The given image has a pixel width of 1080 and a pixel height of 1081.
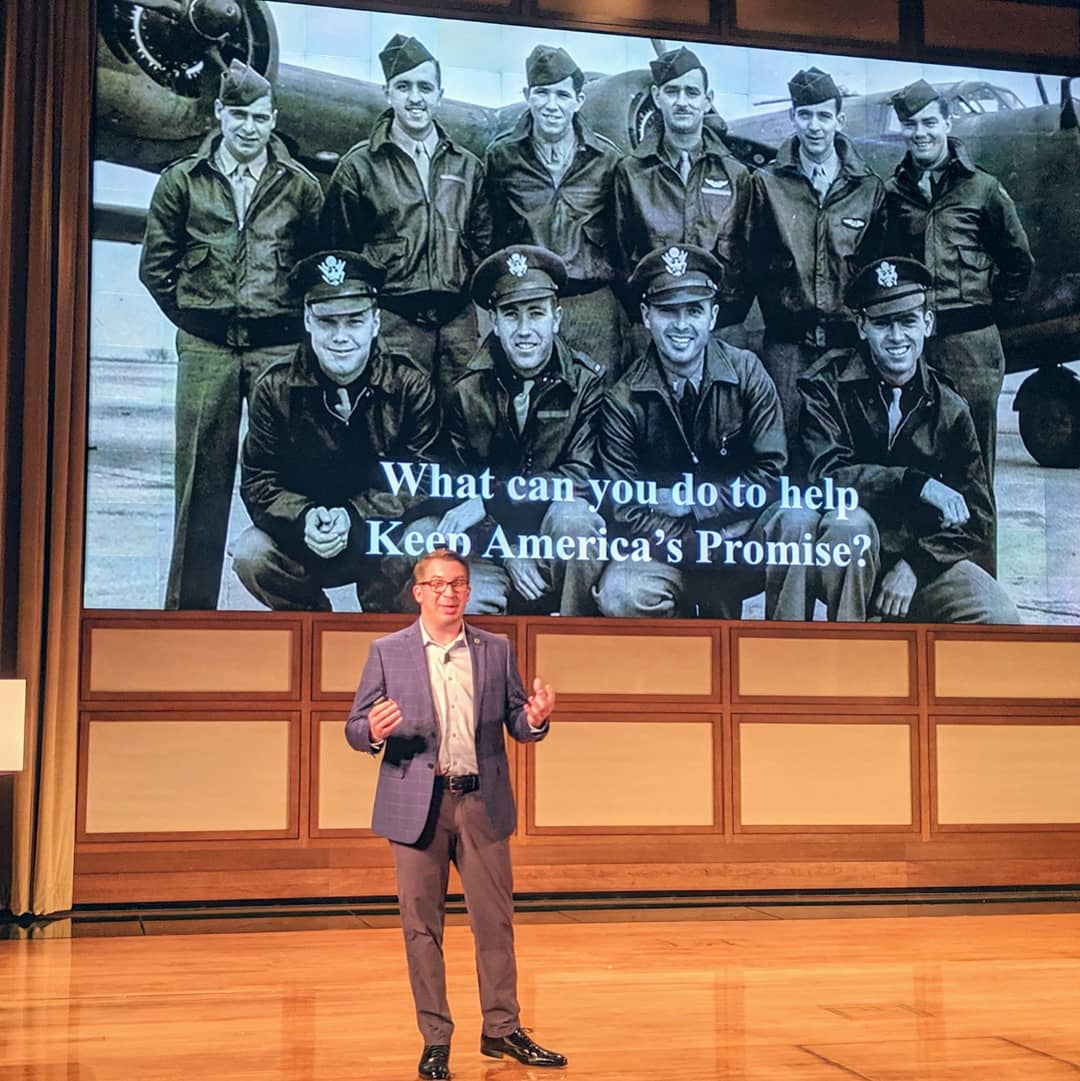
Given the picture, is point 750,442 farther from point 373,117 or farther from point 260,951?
point 260,951

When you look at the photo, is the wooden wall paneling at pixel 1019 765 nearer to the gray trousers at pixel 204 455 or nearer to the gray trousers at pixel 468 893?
the gray trousers at pixel 204 455

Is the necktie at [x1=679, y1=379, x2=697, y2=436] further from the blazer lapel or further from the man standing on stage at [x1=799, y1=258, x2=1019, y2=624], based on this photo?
the blazer lapel

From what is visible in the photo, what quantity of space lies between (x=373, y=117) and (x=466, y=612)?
2446mm

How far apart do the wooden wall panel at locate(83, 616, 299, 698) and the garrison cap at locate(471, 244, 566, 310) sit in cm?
189

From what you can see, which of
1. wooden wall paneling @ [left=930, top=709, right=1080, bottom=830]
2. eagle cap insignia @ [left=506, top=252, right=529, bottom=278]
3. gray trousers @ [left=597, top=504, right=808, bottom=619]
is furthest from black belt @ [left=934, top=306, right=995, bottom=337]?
eagle cap insignia @ [left=506, top=252, right=529, bottom=278]

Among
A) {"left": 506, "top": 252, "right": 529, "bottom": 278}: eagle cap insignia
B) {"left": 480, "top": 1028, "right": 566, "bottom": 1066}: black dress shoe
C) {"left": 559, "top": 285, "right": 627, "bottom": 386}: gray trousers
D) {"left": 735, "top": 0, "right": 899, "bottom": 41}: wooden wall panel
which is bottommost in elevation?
{"left": 480, "top": 1028, "right": 566, "bottom": 1066}: black dress shoe

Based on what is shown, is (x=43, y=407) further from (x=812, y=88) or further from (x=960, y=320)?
(x=960, y=320)

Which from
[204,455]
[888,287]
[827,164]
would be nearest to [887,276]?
[888,287]

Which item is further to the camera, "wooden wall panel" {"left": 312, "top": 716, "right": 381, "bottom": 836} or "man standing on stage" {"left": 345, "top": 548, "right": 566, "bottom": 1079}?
"wooden wall panel" {"left": 312, "top": 716, "right": 381, "bottom": 836}

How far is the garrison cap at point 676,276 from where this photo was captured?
25.1 ft

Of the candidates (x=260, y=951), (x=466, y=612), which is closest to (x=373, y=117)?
(x=466, y=612)

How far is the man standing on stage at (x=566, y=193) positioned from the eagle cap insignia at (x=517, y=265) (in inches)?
3.2

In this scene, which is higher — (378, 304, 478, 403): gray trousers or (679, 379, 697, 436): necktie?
(378, 304, 478, 403): gray trousers

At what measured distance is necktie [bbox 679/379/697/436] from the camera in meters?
7.60
